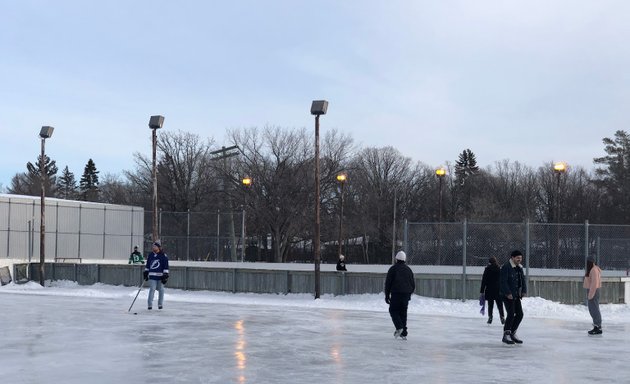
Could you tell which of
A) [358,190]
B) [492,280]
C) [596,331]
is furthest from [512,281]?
[358,190]

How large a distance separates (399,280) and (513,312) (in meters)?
2.04

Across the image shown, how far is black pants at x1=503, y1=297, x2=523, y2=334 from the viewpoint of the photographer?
13289 mm

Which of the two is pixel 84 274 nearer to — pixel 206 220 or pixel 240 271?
pixel 240 271

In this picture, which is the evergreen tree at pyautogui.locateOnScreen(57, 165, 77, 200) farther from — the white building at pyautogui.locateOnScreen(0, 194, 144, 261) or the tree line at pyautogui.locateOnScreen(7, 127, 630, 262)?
the white building at pyautogui.locateOnScreen(0, 194, 144, 261)

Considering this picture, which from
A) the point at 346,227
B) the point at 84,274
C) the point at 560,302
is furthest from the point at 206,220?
the point at 346,227

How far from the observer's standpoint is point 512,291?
1329 centimetres

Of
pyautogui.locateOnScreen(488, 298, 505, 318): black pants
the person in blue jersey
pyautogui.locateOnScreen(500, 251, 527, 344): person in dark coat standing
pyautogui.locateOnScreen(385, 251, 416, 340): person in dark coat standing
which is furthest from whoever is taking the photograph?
the person in blue jersey

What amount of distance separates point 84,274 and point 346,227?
41.2 metres

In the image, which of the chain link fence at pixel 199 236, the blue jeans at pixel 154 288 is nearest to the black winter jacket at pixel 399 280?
the blue jeans at pixel 154 288

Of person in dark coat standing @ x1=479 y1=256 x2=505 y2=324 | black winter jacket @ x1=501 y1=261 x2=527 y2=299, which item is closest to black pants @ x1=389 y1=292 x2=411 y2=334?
black winter jacket @ x1=501 y1=261 x2=527 y2=299

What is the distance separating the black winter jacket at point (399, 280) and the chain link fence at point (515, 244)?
937cm

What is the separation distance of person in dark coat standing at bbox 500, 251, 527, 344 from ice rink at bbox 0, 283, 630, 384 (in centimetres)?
36

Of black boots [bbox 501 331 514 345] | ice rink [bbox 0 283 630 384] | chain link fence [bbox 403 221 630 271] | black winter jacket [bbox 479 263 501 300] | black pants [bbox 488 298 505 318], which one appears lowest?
ice rink [bbox 0 283 630 384]

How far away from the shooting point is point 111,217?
44688mm
